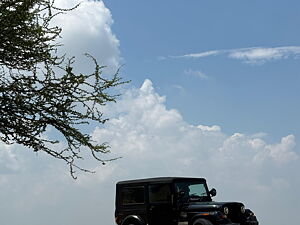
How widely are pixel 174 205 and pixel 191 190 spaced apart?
1.02 meters

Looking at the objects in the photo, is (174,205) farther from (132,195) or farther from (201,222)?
(132,195)

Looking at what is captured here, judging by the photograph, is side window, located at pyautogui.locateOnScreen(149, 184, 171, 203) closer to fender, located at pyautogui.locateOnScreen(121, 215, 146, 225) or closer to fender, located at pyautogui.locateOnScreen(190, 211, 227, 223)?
fender, located at pyautogui.locateOnScreen(121, 215, 146, 225)

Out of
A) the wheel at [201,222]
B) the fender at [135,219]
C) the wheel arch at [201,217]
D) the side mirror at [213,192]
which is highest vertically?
the side mirror at [213,192]

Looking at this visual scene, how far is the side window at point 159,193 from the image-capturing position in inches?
577

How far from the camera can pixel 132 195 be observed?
15672 mm

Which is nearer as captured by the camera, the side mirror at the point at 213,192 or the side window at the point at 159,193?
the side window at the point at 159,193

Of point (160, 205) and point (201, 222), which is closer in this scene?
point (201, 222)

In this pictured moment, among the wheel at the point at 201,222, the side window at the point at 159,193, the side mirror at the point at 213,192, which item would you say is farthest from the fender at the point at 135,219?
the side mirror at the point at 213,192

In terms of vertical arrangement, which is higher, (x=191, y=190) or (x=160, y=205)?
(x=191, y=190)

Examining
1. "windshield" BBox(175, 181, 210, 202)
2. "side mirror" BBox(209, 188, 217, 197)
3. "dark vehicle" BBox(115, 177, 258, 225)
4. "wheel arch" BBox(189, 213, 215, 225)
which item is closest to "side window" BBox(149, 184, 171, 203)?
"dark vehicle" BBox(115, 177, 258, 225)

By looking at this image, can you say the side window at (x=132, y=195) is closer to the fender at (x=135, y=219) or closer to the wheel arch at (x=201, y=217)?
the fender at (x=135, y=219)

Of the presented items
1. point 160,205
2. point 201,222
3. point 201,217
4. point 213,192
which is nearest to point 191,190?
point 213,192

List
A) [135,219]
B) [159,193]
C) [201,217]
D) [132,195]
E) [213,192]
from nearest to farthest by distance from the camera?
[201,217] < [159,193] < [135,219] < [213,192] < [132,195]

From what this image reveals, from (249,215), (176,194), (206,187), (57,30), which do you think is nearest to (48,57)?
(57,30)
